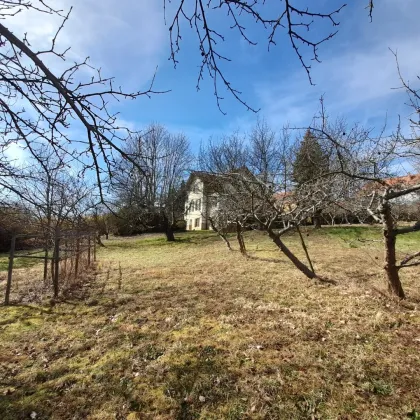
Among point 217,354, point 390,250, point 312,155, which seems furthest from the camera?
point 312,155

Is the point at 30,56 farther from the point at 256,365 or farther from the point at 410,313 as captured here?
the point at 410,313

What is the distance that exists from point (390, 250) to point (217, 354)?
321 centimetres

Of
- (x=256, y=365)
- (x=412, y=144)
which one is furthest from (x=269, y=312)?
(x=412, y=144)

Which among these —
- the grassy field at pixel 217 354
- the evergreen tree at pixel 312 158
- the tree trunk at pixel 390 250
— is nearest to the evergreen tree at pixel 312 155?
the evergreen tree at pixel 312 158

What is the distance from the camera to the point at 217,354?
11.6 ft

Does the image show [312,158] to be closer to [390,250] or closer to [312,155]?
[312,155]

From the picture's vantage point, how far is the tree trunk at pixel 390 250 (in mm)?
4734

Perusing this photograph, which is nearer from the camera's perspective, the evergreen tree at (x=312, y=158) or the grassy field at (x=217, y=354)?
the grassy field at (x=217, y=354)

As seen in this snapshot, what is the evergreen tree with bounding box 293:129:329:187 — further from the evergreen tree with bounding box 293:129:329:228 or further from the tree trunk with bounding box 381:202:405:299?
the tree trunk with bounding box 381:202:405:299

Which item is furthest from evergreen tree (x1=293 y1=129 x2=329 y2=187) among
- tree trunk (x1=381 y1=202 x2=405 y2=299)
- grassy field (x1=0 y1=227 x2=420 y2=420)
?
grassy field (x1=0 y1=227 x2=420 y2=420)

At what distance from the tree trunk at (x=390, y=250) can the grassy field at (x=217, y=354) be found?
0.74 feet

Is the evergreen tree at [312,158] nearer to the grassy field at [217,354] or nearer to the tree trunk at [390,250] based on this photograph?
the tree trunk at [390,250]

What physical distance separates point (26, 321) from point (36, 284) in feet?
10.2

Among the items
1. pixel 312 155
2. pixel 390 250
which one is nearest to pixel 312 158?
pixel 312 155
